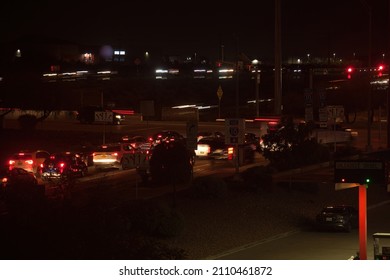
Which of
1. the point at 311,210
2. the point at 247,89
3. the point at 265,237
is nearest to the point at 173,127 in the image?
the point at 311,210

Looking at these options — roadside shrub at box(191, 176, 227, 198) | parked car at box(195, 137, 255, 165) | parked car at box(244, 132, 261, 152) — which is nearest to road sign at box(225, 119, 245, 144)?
roadside shrub at box(191, 176, 227, 198)

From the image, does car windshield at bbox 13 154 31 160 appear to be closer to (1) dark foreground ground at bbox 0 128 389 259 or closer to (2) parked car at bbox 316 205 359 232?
(1) dark foreground ground at bbox 0 128 389 259

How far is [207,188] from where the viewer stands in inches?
1173

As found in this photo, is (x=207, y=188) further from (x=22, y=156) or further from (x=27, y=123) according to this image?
(x=27, y=123)

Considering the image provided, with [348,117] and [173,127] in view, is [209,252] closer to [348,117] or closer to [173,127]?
[173,127]

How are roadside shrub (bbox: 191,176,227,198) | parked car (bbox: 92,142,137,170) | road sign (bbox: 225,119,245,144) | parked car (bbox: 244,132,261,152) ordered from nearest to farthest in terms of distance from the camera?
1. roadside shrub (bbox: 191,176,227,198)
2. road sign (bbox: 225,119,245,144)
3. parked car (bbox: 92,142,137,170)
4. parked car (bbox: 244,132,261,152)

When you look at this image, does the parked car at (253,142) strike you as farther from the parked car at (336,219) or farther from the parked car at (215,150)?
the parked car at (336,219)

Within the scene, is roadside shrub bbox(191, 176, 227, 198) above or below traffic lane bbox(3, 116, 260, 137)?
below

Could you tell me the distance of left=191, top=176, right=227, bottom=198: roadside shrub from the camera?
29.8 meters

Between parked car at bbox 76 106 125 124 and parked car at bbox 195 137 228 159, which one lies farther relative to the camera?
parked car at bbox 76 106 125 124

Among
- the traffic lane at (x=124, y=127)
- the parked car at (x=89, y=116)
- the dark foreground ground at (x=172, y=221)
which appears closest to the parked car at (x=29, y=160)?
the dark foreground ground at (x=172, y=221)

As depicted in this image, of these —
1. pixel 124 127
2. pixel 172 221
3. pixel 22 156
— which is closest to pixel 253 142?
pixel 22 156

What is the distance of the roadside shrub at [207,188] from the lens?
29.8 m

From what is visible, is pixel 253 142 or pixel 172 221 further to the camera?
pixel 253 142
